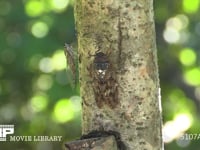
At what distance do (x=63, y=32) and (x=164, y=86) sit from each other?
0.45m

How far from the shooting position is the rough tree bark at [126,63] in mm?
604

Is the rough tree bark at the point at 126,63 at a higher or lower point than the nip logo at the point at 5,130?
higher

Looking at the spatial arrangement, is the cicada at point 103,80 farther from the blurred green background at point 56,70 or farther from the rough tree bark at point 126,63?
the blurred green background at point 56,70

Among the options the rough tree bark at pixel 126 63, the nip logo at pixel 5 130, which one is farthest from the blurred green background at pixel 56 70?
the rough tree bark at pixel 126 63

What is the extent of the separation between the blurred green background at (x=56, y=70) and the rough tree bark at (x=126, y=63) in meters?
1.38

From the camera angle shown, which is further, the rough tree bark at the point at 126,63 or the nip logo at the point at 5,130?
the nip logo at the point at 5,130

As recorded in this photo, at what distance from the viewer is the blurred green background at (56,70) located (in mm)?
2049

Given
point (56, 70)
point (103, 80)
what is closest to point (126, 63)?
point (103, 80)

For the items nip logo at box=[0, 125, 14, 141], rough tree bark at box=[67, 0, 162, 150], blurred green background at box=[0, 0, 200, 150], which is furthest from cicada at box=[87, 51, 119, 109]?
nip logo at box=[0, 125, 14, 141]

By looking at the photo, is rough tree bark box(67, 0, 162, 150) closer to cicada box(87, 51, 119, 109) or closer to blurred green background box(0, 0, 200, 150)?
cicada box(87, 51, 119, 109)

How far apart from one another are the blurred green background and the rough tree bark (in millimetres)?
1375

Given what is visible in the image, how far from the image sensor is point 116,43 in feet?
1.97

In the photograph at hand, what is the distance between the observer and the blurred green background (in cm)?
205

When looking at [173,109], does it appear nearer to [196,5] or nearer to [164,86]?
[164,86]
